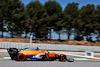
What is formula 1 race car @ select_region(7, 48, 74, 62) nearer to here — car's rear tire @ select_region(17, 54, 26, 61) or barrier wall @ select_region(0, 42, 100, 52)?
car's rear tire @ select_region(17, 54, 26, 61)

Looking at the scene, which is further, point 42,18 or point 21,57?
point 42,18

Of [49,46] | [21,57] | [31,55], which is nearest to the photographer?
[21,57]

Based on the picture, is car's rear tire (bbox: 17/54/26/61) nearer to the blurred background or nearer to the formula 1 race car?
the formula 1 race car

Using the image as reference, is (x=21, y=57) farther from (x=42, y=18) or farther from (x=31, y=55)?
(x=42, y=18)

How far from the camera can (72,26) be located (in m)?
40.4

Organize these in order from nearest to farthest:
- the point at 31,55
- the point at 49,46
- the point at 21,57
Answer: the point at 21,57 < the point at 31,55 < the point at 49,46

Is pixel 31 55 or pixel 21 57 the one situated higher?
pixel 31 55

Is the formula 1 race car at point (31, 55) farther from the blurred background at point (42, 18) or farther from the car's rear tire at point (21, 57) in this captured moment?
the blurred background at point (42, 18)

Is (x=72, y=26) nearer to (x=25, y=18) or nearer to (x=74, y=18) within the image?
(x=74, y=18)

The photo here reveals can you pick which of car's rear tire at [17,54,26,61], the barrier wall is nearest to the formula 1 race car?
car's rear tire at [17,54,26,61]

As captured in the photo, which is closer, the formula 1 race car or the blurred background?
the formula 1 race car

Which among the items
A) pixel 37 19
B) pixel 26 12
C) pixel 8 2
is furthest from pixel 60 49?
pixel 8 2

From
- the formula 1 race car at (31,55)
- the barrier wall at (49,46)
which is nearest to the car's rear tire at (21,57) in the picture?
the formula 1 race car at (31,55)

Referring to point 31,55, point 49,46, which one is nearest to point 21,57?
point 31,55
